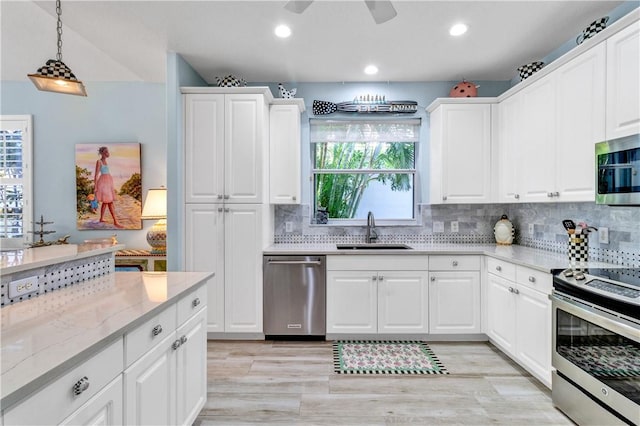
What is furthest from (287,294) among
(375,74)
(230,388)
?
(375,74)

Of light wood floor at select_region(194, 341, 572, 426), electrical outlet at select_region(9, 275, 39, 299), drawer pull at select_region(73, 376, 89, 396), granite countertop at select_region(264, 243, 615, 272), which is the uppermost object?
electrical outlet at select_region(9, 275, 39, 299)

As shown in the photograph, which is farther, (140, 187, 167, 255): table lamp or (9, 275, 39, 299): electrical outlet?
(140, 187, 167, 255): table lamp

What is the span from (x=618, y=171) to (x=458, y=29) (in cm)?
156

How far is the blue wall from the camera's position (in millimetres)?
4496

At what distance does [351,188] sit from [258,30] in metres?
1.92

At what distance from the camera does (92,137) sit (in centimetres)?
452

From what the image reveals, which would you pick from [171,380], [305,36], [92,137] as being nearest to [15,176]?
[92,137]

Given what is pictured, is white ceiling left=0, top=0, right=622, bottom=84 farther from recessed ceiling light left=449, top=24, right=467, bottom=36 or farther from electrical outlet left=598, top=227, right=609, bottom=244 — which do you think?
electrical outlet left=598, top=227, right=609, bottom=244

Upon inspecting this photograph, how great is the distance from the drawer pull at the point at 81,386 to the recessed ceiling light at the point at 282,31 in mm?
2621

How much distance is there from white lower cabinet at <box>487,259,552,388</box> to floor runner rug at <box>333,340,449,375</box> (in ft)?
1.91

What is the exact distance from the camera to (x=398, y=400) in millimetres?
2373

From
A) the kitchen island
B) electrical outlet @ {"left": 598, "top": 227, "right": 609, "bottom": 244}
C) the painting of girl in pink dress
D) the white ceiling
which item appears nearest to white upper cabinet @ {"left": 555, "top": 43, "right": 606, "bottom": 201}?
electrical outlet @ {"left": 598, "top": 227, "right": 609, "bottom": 244}

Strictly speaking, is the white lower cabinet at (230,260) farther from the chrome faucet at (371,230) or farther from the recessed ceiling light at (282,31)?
the recessed ceiling light at (282,31)

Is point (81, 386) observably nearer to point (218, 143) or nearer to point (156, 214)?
point (218, 143)
